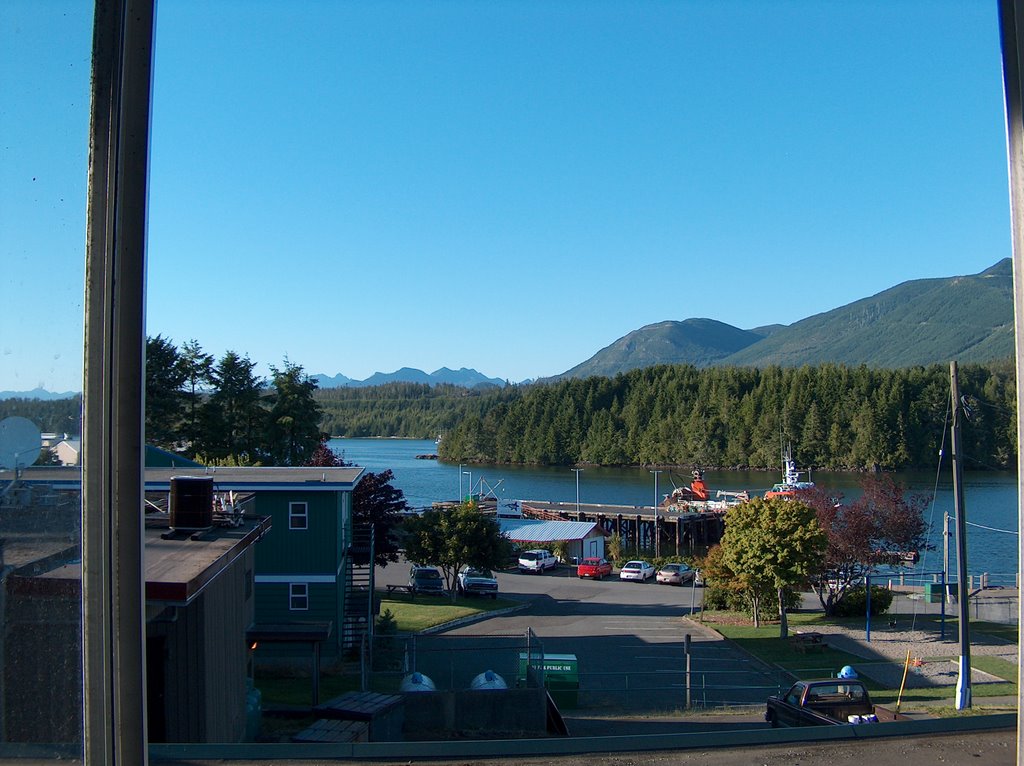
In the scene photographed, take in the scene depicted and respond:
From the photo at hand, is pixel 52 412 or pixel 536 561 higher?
pixel 52 412

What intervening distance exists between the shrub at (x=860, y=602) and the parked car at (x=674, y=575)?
30.3 feet

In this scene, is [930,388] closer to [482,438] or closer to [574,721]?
[482,438]

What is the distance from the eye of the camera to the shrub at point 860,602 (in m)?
22.0

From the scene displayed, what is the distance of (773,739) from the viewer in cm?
290

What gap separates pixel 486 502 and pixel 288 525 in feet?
134

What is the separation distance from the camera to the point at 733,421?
3612 inches

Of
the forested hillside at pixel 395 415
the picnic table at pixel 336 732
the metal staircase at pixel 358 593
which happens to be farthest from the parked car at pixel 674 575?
the forested hillside at pixel 395 415

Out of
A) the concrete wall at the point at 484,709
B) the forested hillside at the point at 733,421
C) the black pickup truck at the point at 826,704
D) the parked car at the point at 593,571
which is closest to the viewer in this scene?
the black pickup truck at the point at 826,704

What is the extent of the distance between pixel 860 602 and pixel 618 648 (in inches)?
308

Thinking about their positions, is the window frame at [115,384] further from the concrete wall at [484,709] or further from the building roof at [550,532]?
the building roof at [550,532]

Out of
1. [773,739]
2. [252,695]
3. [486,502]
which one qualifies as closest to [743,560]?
[252,695]

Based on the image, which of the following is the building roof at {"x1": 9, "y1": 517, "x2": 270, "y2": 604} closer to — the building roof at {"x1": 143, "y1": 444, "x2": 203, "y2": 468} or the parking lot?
the parking lot

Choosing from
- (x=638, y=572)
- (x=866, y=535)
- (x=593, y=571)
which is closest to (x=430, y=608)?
(x=866, y=535)

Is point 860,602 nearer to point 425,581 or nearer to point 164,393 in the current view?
point 425,581
